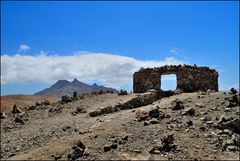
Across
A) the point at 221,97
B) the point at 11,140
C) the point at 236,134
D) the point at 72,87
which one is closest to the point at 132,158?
the point at 236,134

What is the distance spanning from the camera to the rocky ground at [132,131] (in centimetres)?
1412

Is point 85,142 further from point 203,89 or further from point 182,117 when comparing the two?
point 203,89

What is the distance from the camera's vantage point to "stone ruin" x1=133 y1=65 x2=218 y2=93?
25359mm

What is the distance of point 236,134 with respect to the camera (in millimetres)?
15273

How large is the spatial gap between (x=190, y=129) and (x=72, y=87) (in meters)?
77.5

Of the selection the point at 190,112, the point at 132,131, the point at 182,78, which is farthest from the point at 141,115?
the point at 182,78

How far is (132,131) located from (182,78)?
10394mm

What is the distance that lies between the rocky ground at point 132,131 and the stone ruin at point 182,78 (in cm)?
326

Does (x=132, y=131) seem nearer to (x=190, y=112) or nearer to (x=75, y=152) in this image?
(x=75, y=152)

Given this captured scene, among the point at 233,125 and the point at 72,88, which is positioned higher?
the point at 72,88

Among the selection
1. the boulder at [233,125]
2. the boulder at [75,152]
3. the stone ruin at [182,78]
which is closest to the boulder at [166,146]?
the boulder at [75,152]

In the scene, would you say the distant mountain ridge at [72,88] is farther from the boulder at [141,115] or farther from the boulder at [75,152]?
the boulder at [75,152]

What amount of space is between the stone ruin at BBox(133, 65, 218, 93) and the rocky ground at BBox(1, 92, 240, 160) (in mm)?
3263

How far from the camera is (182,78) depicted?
2556 cm
